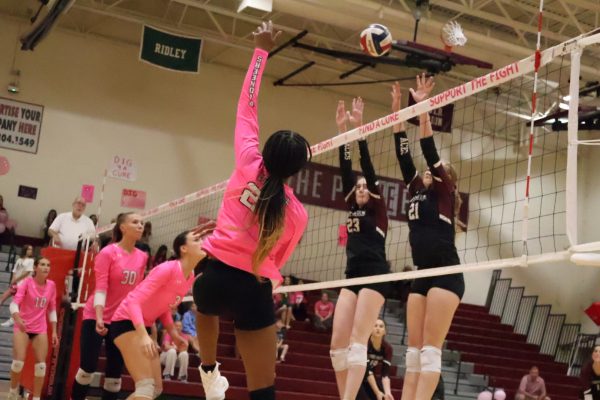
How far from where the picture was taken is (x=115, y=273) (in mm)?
7117

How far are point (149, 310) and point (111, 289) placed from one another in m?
1.14

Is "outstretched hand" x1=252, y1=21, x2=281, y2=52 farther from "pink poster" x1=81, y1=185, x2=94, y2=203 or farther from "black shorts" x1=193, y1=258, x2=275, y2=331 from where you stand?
"pink poster" x1=81, y1=185, x2=94, y2=203

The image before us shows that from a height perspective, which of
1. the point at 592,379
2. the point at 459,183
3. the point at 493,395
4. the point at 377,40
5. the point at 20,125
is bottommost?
the point at 493,395

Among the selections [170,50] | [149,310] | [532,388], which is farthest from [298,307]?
[149,310]

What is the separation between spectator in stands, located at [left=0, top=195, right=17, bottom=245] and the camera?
15820mm

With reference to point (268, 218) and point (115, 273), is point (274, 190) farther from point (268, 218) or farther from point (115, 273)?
point (115, 273)

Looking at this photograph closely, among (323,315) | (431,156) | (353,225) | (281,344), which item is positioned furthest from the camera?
(323,315)

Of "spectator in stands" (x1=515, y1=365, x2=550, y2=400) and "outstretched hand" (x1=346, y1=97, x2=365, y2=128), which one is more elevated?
"outstretched hand" (x1=346, y1=97, x2=365, y2=128)

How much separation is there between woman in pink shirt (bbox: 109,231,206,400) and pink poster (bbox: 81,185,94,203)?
11.4 metres

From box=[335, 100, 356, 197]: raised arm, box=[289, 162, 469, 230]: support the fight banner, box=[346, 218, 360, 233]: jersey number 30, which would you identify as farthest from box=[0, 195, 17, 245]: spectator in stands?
box=[346, 218, 360, 233]: jersey number 30

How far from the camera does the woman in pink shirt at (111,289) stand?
694cm

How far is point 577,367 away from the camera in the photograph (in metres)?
19.2

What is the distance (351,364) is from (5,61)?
1354cm

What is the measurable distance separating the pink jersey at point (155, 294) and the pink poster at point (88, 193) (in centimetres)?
1146
